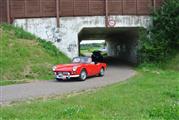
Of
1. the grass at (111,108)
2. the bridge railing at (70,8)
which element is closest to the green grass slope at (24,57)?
the bridge railing at (70,8)

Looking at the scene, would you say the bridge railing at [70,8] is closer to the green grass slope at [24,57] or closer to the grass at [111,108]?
the green grass slope at [24,57]

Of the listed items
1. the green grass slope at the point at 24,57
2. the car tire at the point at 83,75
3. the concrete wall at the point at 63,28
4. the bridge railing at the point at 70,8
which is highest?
the bridge railing at the point at 70,8

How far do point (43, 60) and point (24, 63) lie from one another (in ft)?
6.31

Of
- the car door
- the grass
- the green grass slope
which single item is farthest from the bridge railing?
the grass

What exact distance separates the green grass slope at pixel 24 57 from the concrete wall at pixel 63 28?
2.82ft

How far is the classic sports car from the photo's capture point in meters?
24.2

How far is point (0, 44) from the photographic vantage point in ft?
99.1

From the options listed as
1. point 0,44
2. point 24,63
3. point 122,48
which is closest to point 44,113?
point 24,63

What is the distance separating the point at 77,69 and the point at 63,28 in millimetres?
10916

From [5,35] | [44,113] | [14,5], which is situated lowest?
[44,113]

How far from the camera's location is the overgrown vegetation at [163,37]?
3453cm

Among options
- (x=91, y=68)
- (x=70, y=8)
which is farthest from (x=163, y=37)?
(x=91, y=68)

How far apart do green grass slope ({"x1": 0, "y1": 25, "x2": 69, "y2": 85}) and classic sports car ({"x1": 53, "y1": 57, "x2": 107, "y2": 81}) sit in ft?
6.01

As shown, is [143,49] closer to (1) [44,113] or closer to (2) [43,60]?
(2) [43,60]
